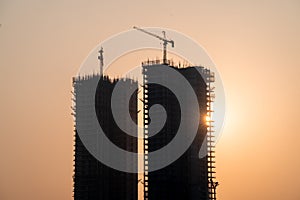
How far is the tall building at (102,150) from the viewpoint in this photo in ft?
290

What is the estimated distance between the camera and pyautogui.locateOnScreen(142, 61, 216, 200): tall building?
3140 inches

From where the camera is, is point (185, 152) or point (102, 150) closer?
point (185, 152)

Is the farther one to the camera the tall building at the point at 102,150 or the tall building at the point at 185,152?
the tall building at the point at 102,150

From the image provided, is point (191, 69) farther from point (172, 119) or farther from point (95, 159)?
→ point (95, 159)

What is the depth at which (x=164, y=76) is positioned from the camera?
83.7 metres

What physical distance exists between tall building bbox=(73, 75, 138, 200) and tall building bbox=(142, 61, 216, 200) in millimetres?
8566

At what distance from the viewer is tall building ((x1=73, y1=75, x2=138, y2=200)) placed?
8838cm

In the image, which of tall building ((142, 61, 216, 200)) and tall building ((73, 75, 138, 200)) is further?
tall building ((73, 75, 138, 200))

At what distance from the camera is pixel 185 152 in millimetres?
79812

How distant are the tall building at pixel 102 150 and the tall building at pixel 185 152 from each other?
8.57m

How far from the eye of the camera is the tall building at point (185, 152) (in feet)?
262

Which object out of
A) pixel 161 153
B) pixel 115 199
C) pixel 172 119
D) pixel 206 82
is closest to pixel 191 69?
pixel 206 82

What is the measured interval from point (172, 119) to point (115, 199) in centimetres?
2063

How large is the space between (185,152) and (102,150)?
59.1 ft
